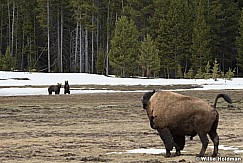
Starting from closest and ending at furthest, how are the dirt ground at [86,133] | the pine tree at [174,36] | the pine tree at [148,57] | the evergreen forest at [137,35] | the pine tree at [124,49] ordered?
1. the dirt ground at [86,133]
2. the pine tree at [148,57]
3. the pine tree at [124,49]
4. the evergreen forest at [137,35]
5. the pine tree at [174,36]

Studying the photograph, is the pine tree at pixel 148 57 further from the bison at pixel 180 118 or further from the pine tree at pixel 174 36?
the bison at pixel 180 118

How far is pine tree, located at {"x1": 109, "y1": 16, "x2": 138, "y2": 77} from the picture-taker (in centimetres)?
6606

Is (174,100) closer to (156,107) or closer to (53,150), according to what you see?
(156,107)

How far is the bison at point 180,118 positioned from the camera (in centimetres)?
1186

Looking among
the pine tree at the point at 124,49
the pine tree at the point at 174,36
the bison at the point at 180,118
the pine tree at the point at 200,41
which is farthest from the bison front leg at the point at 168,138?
the pine tree at the point at 174,36

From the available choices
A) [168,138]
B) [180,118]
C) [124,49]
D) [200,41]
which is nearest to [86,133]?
[168,138]

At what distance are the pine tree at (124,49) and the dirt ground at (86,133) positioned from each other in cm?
3460

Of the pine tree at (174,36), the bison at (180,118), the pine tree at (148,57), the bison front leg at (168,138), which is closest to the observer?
the bison at (180,118)

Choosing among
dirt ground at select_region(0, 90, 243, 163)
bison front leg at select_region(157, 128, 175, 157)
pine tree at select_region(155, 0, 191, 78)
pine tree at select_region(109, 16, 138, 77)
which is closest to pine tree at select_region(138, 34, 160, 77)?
pine tree at select_region(109, 16, 138, 77)

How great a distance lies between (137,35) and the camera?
70.1 metres

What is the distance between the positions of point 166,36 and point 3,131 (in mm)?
53787

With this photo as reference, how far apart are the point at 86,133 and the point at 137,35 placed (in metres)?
52.4

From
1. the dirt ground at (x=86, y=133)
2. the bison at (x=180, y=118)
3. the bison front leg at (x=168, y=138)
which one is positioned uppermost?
the bison at (x=180, y=118)

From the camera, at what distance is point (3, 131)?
749 inches
